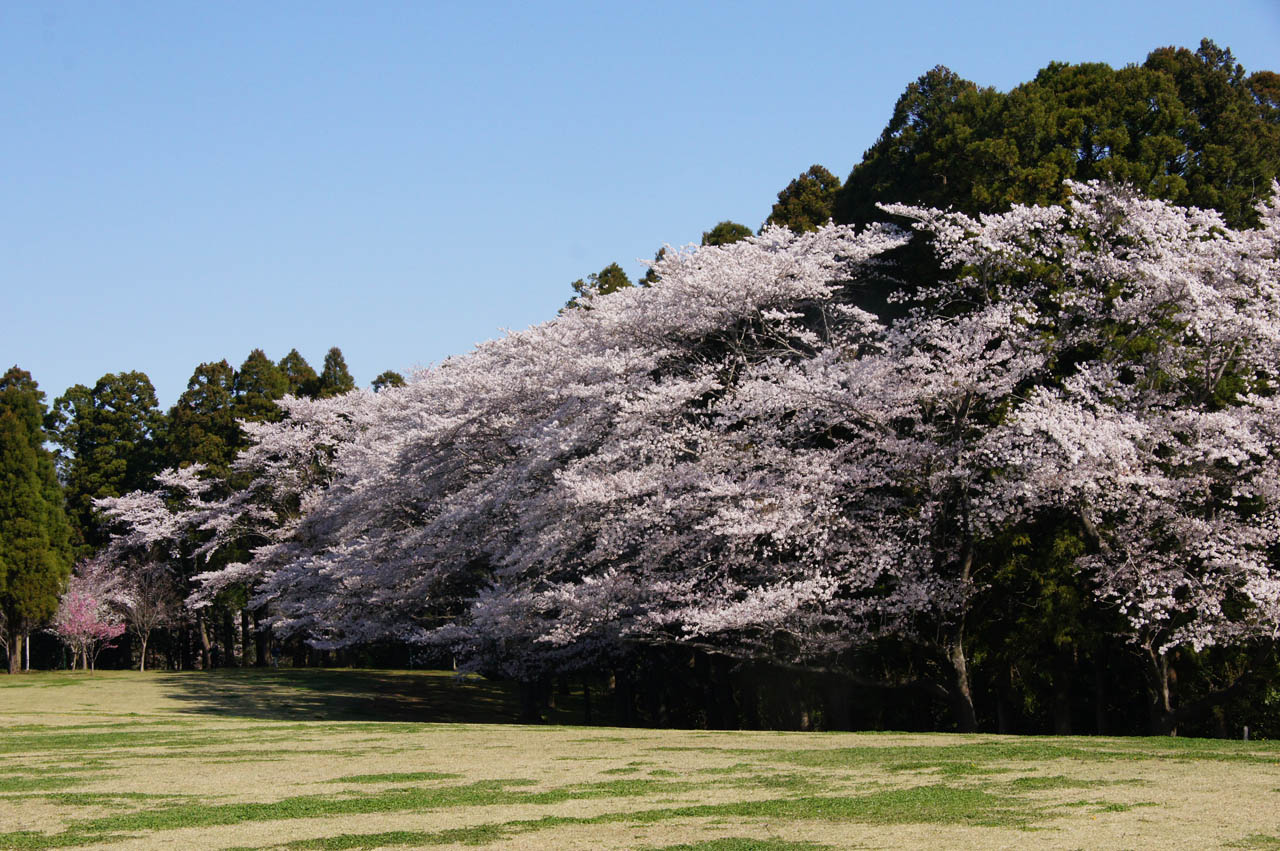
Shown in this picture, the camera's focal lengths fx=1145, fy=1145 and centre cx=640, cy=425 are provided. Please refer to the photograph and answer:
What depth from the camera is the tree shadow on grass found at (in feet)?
103

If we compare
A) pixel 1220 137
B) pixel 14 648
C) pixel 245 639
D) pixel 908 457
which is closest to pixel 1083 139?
pixel 1220 137

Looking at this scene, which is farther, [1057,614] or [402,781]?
[1057,614]

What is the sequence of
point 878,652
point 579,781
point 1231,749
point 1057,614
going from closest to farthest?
point 579,781
point 1231,749
point 1057,614
point 878,652

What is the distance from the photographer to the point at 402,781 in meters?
13.3

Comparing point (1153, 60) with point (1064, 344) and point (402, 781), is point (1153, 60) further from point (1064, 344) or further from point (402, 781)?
point (402, 781)

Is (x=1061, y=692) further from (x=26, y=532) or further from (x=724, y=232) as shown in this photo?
(x=26, y=532)

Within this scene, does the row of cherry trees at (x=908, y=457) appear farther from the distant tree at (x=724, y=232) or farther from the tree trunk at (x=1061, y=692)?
the distant tree at (x=724, y=232)

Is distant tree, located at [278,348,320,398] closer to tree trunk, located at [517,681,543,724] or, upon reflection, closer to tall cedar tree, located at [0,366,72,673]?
tall cedar tree, located at [0,366,72,673]

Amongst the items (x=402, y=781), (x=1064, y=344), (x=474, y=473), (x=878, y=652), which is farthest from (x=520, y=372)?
(x=402, y=781)

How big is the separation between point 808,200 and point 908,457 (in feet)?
69.2

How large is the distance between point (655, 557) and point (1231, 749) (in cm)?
1097

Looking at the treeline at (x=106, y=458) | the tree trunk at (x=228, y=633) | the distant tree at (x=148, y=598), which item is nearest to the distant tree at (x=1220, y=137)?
the treeline at (x=106, y=458)

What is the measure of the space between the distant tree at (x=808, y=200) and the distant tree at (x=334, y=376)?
2530 centimetres

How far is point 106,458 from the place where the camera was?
55562 millimetres
